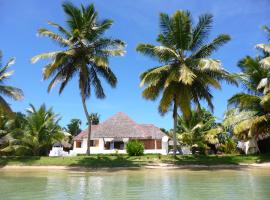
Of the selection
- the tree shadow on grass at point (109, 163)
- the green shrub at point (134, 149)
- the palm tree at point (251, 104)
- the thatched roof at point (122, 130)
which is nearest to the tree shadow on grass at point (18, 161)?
the tree shadow on grass at point (109, 163)

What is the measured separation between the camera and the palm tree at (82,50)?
27.2m

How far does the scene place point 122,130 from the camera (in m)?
37.2

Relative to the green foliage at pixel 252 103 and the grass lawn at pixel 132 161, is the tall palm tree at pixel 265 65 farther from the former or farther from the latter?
the grass lawn at pixel 132 161

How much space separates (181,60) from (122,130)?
13.5m

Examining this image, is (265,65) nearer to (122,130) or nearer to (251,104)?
(251,104)

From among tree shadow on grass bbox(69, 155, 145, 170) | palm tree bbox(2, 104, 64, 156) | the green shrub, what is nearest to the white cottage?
palm tree bbox(2, 104, 64, 156)

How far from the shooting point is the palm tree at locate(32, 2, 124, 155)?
27188 mm

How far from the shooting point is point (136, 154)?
89.6ft

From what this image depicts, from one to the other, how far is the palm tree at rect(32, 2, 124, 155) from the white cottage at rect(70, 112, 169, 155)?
30.4 ft

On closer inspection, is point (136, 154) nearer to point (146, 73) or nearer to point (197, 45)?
point (146, 73)

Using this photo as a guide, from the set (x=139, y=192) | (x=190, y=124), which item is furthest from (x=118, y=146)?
(x=139, y=192)

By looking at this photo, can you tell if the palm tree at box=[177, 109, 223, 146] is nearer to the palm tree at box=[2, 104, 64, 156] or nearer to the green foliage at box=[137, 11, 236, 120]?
the green foliage at box=[137, 11, 236, 120]

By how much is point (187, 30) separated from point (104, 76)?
756 cm

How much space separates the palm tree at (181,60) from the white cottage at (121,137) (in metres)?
10.5
